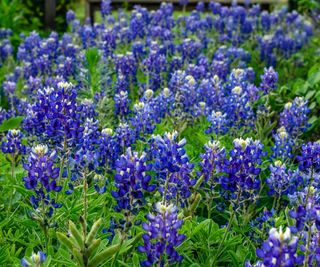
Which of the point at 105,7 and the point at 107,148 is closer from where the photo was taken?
the point at 107,148

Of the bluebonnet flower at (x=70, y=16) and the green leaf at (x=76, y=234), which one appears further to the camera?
the bluebonnet flower at (x=70, y=16)

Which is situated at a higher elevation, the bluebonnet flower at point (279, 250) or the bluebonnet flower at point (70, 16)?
the bluebonnet flower at point (279, 250)

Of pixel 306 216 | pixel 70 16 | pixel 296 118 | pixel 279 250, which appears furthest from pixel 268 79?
pixel 70 16

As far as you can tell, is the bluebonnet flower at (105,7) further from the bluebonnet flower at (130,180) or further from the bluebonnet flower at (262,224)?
the bluebonnet flower at (130,180)

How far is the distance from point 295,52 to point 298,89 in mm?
2442

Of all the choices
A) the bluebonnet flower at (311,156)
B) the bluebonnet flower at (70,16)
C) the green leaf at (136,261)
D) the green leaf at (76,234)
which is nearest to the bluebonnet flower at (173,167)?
the green leaf at (136,261)

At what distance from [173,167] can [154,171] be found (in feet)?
3.58

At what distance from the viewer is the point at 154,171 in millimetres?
4246

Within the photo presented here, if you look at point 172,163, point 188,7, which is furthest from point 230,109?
point 188,7

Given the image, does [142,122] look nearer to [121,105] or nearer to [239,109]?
[121,105]

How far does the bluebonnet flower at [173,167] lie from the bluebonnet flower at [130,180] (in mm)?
149

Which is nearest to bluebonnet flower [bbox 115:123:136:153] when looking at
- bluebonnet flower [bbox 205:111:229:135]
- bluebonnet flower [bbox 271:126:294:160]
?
bluebonnet flower [bbox 205:111:229:135]

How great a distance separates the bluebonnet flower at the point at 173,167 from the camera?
10.4ft

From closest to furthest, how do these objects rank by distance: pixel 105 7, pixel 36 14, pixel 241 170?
pixel 241 170, pixel 105 7, pixel 36 14
